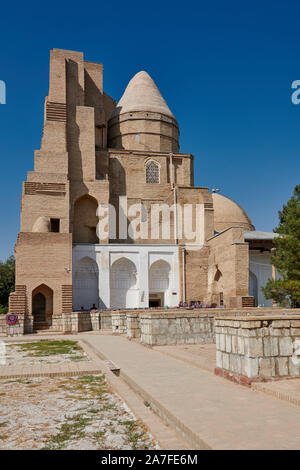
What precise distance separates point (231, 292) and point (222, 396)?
63.1 feet

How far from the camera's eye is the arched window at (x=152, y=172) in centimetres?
3228

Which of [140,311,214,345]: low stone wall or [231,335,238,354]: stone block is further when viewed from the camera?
[140,311,214,345]: low stone wall

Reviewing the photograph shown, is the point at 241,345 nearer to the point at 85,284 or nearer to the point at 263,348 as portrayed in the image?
the point at 263,348

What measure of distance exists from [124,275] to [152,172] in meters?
8.67

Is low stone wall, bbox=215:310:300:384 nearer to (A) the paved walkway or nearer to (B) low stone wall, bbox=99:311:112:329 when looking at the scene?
(A) the paved walkway

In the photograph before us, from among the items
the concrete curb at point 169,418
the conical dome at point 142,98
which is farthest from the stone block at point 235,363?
the conical dome at point 142,98

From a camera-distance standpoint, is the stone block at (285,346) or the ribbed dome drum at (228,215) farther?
the ribbed dome drum at (228,215)

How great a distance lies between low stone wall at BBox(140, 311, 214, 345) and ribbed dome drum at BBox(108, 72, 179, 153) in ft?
79.1

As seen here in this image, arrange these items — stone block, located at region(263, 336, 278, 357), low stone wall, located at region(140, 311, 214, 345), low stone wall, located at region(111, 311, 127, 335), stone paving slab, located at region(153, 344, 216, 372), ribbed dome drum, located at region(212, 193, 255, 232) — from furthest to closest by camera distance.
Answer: ribbed dome drum, located at region(212, 193, 255, 232)
low stone wall, located at region(111, 311, 127, 335)
low stone wall, located at region(140, 311, 214, 345)
stone paving slab, located at region(153, 344, 216, 372)
stone block, located at region(263, 336, 278, 357)

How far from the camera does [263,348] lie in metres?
6.10

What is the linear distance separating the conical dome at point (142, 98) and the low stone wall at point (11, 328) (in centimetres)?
2049

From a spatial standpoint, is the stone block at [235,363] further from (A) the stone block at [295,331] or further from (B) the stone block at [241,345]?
(A) the stone block at [295,331]

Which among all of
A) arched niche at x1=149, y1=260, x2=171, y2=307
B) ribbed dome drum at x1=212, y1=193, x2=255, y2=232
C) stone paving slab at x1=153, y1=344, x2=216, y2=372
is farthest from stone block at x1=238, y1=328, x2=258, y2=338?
ribbed dome drum at x1=212, y1=193, x2=255, y2=232

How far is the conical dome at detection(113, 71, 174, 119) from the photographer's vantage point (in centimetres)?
3509
